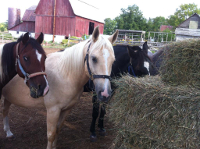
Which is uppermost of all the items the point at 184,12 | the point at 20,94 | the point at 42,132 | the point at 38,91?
the point at 184,12

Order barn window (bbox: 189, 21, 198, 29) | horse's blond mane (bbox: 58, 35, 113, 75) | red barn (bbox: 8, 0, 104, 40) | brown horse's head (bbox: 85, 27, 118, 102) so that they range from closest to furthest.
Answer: brown horse's head (bbox: 85, 27, 118, 102)
horse's blond mane (bbox: 58, 35, 113, 75)
red barn (bbox: 8, 0, 104, 40)
barn window (bbox: 189, 21, 198, 29)

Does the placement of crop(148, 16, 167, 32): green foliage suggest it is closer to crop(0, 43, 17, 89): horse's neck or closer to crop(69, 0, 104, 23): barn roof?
crop(69, 0, 104, 23): barn roof

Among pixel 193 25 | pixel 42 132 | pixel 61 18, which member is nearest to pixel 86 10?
pixel 61 18

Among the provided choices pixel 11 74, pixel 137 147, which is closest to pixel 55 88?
pixel 11 74

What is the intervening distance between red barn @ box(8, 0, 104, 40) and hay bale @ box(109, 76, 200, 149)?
938 inches

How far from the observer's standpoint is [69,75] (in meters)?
2.67

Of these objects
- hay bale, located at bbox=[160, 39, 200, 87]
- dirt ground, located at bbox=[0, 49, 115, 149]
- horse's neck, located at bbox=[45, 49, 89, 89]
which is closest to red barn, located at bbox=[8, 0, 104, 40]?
dirt ground, located at bbox=[0, 49, 115, 149]

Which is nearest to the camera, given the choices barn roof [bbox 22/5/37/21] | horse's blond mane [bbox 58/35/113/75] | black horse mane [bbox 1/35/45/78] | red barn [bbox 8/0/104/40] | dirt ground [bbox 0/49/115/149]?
black horse mane [bbox 1/35/45/78]

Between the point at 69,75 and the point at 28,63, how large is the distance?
0.67 m

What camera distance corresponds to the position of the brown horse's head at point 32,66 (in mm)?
2232

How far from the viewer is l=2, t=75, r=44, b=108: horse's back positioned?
9.33 feet

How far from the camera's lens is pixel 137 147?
7.03ft

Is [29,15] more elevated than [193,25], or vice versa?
[29,15]

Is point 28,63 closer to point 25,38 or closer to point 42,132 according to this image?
point 25,38
